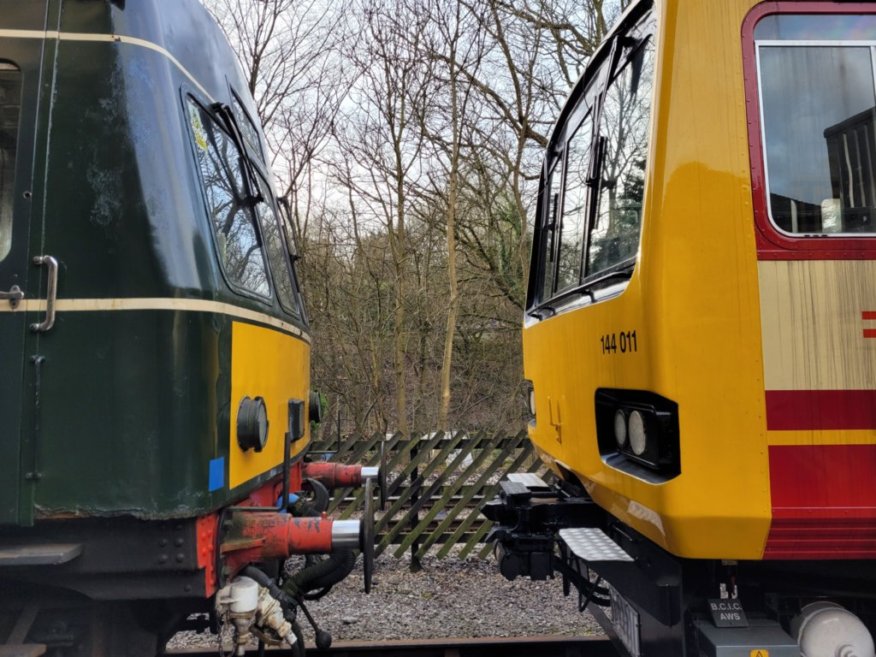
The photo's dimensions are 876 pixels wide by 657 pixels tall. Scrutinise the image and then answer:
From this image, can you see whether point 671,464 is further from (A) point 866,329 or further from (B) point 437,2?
(B) point 437,2

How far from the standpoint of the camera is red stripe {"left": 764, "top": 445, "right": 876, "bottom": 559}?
1.91 m

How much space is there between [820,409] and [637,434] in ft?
1.82

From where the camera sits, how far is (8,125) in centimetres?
208

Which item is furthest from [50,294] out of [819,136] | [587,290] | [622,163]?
[819,136]

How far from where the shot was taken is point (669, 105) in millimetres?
2014

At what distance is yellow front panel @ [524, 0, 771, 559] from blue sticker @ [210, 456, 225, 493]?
1.39 meters

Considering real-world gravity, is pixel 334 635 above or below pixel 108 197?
below

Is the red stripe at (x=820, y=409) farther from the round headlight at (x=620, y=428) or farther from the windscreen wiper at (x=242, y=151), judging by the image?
the windscreen wiper at (x=242, y=151)

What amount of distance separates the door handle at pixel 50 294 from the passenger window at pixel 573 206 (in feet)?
7.20

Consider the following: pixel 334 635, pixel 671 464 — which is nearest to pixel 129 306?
pixel 671 464

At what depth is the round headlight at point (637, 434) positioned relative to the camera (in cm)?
214

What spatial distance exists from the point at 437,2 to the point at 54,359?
A: 10.5m

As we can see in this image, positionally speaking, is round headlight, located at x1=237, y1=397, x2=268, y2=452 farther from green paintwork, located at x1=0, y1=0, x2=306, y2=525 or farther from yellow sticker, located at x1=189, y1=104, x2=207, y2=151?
yellow sticker, located at x1=189, y1=104, x2=207, y2=151

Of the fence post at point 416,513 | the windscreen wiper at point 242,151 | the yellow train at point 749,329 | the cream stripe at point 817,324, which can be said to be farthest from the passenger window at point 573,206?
the fence post at point 416,513
